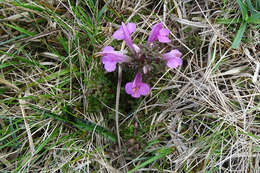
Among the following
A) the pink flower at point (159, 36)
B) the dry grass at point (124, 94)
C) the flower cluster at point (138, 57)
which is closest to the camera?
the flower cluster at point (138, 57)

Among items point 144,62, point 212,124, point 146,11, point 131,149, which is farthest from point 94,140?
point 146,11

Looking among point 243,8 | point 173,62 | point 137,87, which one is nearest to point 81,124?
point 137,87

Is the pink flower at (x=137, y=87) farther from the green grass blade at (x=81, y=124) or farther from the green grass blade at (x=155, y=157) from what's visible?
the green grass blade at (x=155, y=157)

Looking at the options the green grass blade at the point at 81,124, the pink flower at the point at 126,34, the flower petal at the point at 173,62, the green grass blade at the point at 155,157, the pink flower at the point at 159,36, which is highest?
the pink flower at the point at 126,34

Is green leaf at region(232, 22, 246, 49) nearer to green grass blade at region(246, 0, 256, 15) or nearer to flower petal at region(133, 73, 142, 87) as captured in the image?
green grass blade at region(246, 0, 256, 15)

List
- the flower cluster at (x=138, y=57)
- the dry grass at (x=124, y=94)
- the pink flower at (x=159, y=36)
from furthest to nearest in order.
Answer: the dry grass at (x=124, y=94) → the pink flower at (x=159, y=36) → the flower cluster at (x=138, y=57)

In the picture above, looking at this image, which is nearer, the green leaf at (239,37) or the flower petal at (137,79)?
the flower petal at (137,79)

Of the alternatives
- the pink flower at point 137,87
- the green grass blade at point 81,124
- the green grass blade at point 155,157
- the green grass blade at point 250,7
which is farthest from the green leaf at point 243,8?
the green grass blade at point 81,124
